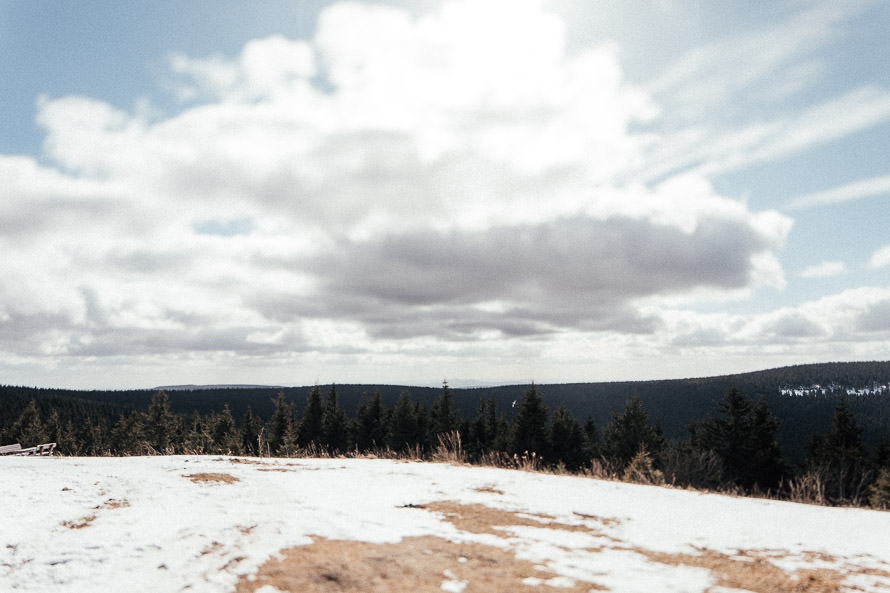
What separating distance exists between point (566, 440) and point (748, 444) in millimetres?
18684

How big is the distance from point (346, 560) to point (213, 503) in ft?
9.73

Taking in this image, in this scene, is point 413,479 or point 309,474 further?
point 309,474

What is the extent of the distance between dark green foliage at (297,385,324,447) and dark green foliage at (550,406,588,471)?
31.1 meters

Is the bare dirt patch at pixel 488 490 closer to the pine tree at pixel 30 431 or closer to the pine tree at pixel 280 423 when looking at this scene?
the pine tree at pixel 280 423

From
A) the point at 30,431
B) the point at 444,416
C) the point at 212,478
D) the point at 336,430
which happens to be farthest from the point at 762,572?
the point at 30,431

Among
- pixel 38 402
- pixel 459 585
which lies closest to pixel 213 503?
pixel 459 585

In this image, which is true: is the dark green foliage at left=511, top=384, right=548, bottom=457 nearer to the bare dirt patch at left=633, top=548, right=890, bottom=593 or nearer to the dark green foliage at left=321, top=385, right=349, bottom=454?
the dark green foliage at left=321, top=385, right=349, bottom=454

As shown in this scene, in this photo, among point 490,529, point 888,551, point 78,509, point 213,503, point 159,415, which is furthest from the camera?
point 159,415

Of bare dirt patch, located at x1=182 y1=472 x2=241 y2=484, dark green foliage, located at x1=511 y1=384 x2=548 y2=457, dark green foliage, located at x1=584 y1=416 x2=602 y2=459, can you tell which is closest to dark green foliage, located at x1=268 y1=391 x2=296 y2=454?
dark green foliage, located at x1=511 y1=384 x2=548 y2=457

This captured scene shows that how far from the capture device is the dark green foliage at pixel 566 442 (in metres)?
50.1

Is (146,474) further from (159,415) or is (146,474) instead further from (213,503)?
(159,415)

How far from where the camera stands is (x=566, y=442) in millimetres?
51562

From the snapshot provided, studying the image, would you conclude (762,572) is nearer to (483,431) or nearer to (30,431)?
(483,431)

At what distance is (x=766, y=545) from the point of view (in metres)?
4.59
